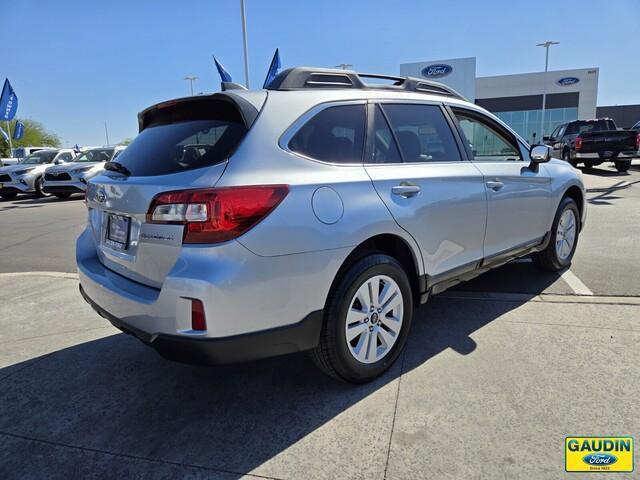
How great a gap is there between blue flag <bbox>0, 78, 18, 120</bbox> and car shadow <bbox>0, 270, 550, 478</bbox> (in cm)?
3730

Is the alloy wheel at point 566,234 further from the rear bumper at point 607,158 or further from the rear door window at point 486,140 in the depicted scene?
the rear bumper at point 607,158

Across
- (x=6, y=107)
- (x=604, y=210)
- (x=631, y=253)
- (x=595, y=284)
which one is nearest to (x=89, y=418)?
(x=595, y=284)

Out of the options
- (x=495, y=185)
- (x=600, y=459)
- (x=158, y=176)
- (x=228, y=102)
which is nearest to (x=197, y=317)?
(x=158, y=176)

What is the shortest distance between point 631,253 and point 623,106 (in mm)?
63694

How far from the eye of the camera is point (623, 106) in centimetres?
5672

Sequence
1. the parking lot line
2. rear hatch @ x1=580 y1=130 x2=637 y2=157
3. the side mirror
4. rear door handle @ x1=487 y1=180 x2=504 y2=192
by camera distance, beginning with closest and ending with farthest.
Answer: rear door handle @ x1=487 y1=180 x2=504 y2=192 < the side mirror < the parking lot line < rear hatch @ x1=580 y1=130 x2=637 y2=157

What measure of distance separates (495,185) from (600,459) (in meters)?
2.06

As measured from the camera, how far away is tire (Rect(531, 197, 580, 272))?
4.59 m

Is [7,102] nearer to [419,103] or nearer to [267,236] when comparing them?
[419,103]

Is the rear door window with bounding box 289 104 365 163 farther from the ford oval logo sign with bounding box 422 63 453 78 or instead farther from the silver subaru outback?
the ford oval logo sign with bounding box 422 63 453 78

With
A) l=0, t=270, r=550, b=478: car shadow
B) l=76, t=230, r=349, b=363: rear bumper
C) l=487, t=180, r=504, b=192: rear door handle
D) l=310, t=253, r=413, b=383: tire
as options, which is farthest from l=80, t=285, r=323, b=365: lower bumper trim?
l=487, t=180, r=504, b=192: rear door handle

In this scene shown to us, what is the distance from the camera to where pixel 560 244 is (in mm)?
4770

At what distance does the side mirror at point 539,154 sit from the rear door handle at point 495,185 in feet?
2.31

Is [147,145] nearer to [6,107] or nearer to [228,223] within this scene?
[228,223]
